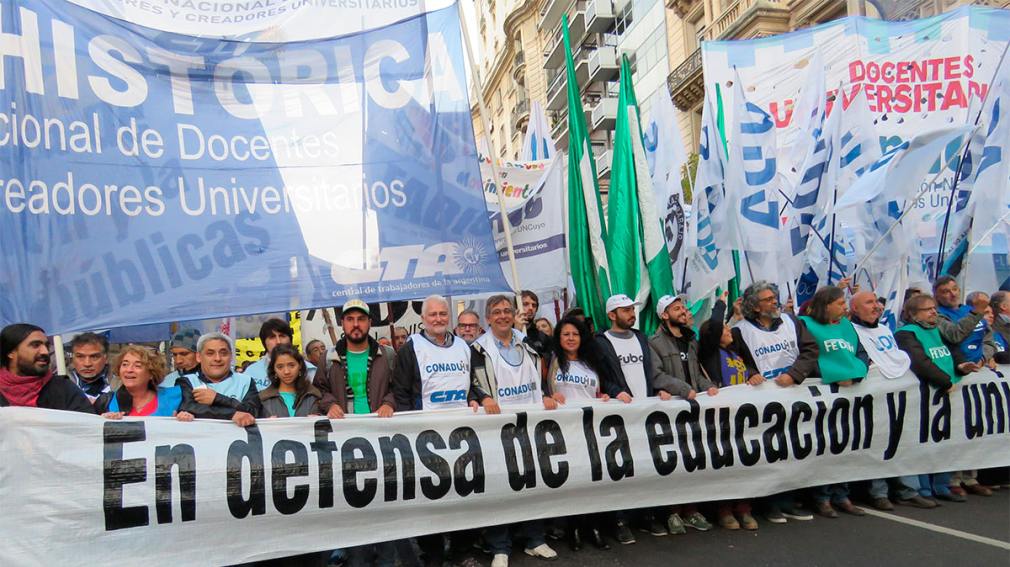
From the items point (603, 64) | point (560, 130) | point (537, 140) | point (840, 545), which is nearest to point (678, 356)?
point (840, 545)

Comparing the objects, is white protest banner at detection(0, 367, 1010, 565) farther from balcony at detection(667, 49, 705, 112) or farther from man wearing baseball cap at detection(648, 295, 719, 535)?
balcony at detection(667, 49, 705, 112)

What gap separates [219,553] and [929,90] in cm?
962

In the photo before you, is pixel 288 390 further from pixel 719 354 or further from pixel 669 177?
pixel 669 177

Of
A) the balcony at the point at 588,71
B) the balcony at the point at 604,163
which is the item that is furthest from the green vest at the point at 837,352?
the balcony at the point at 588,71

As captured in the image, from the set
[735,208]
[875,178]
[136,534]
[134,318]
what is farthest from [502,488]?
[875,178]

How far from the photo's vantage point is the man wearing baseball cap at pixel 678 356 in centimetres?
448

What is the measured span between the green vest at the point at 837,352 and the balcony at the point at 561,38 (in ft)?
107

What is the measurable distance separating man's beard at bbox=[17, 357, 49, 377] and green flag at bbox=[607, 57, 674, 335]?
4005 millimetres

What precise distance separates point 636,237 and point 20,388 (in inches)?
171

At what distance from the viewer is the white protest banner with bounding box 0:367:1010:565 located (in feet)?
10.8

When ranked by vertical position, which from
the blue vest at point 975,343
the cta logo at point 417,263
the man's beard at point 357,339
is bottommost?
the blue vest at point 975,343

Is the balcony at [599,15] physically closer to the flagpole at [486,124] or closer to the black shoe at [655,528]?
the flagpole at [486,124]

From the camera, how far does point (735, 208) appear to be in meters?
6.09

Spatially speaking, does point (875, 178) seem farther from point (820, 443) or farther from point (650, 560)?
point (650, 560)
